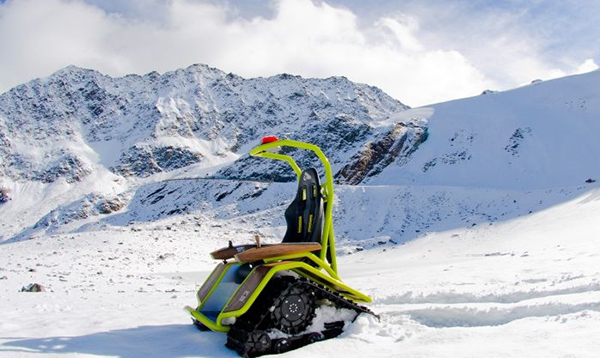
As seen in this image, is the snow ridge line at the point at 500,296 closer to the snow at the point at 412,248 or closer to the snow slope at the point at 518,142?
the snow at the point at 412,248

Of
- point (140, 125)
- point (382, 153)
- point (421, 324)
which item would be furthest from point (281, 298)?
point (140, 125)

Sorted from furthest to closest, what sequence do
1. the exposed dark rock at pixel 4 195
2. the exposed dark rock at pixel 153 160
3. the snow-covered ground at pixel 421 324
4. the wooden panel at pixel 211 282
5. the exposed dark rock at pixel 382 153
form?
the exposed dark rock at pixel 153 160
the exposed dark rock at pixel 4 195
the exposed dark rock at pixel 382 153
the wooden panel at pixel 211 282
the snow-covered ground at pixel 421 324

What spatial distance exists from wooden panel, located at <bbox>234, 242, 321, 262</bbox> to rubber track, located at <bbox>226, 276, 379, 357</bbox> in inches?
11.4

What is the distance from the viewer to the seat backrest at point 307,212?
21.0 ft

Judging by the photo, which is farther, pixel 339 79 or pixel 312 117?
pixel 339 79

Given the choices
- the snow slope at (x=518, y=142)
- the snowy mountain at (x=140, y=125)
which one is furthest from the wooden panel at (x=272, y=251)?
the snowy mountain at (x=140, y=125)

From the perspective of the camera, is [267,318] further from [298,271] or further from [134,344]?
[134,344]

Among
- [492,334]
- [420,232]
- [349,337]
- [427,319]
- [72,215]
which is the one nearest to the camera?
[492,334]

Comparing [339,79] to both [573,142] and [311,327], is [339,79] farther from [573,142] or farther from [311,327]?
[311,327]

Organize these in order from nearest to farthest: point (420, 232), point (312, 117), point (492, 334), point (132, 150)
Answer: point (492, 334)
point (420, 232)
point (132, 150)
point (312, 117)

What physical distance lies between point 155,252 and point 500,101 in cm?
5507

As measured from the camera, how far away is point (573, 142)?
50.5m

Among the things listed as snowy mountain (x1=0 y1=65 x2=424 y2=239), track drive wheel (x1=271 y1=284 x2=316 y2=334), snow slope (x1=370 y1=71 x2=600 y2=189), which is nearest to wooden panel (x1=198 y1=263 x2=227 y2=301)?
track drive wheel (x1=271 y1=284 x2=316 y2=334)

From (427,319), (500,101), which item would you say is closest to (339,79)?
(500,101)
